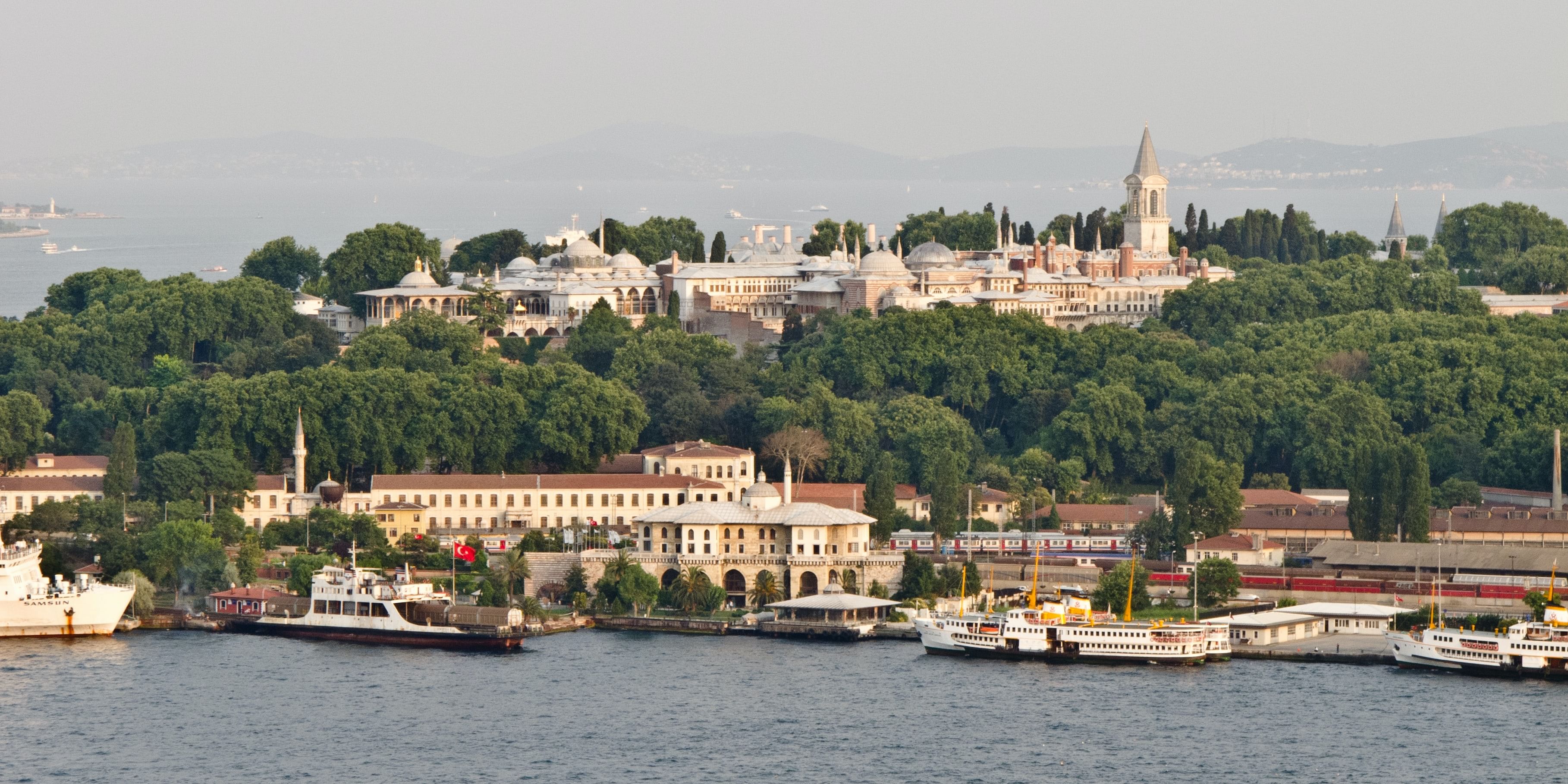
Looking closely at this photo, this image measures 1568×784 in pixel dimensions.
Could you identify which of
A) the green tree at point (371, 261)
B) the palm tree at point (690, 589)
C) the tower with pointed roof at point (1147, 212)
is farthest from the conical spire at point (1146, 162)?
the palm tree at point (690, 589)

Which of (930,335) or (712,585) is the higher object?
(930,335)

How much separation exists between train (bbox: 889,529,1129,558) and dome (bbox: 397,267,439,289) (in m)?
32.2

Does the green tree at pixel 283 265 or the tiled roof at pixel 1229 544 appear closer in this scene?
the tiled roof at pixel 1229 544

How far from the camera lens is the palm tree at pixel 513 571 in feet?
200

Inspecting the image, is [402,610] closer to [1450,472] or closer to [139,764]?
[139,764]

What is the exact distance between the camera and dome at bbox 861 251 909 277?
94.2 meters

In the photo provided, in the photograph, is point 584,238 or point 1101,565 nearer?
point 1101,565

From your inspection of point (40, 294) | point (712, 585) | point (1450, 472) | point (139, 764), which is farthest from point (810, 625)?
point (40, 294)

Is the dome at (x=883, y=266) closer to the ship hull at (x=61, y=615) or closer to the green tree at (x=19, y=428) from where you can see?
the green tree at (x=19, y=428)

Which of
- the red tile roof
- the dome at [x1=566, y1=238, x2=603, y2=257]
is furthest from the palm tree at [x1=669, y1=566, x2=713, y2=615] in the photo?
the dome at [x1=566, y1=238, x2=603, y2=257]

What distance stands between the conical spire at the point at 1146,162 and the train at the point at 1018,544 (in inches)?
1869

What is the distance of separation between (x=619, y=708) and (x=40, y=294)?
9192 centimetres

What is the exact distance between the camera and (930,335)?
276 feet

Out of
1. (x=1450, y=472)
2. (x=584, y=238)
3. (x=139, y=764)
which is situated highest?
(x=584, y=238)
